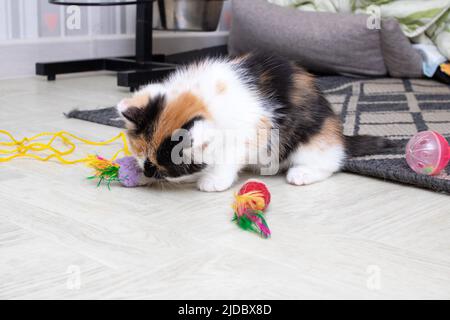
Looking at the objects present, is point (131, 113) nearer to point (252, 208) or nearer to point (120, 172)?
point (120, 172)

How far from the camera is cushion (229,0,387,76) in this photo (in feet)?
9.61

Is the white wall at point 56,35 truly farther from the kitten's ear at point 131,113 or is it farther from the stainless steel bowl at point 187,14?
the kitten's ear at point 131,113

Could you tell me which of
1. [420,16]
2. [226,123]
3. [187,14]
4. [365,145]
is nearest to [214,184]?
[226,123]

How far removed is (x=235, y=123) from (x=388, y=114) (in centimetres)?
96

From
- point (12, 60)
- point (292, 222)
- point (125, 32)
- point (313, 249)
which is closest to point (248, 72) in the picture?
point (292, 222)

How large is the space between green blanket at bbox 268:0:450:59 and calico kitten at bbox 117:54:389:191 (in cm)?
162

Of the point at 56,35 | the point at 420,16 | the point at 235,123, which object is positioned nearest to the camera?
the point at 235,123

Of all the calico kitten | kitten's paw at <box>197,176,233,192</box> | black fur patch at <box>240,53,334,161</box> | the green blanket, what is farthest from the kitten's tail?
the green blanket

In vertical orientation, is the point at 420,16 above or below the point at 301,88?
above

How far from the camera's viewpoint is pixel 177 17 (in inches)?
132

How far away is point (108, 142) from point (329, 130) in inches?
26.3

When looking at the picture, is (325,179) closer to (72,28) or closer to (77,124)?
(77,124)

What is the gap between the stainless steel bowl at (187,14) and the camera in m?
3.34

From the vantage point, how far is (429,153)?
1.41 metres
